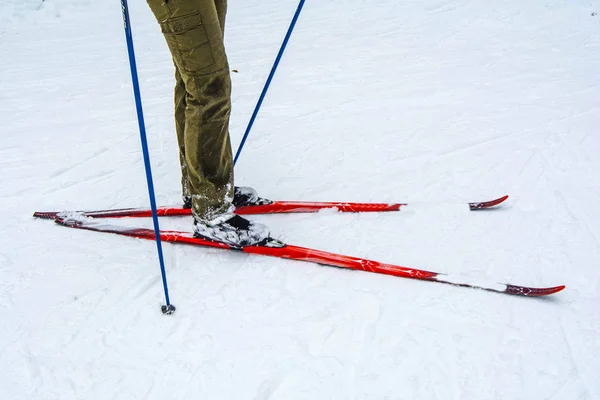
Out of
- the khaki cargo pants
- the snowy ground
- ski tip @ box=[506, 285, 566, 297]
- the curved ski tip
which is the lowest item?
the snowy ground

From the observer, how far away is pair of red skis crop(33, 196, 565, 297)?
1.97 metres

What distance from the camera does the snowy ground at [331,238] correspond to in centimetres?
162

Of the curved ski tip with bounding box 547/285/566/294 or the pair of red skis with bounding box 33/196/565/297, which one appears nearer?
the curved ski tip with bounding box 547/285/566/294

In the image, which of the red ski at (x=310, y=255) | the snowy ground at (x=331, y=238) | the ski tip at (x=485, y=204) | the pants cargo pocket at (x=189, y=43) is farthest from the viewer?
the ski tip at (x=485, y=204)

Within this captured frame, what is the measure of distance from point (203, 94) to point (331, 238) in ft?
3.04

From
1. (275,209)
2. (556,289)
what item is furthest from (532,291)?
(275,209)

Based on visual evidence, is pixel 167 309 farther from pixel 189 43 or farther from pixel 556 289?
pixel 556 289

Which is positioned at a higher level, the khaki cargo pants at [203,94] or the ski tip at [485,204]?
the khaki cargo pants at [203,94]

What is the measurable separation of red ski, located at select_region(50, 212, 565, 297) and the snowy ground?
0.04m

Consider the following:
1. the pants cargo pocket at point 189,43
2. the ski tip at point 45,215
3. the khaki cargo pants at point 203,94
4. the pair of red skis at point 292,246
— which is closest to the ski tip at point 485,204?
the pair of red skis at point 292,246

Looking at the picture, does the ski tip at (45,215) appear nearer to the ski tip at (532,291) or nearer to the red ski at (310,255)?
the red ski at (310,255)

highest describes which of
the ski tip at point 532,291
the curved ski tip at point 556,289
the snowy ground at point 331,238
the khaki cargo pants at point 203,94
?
the khaki cargo pants at point 203,94

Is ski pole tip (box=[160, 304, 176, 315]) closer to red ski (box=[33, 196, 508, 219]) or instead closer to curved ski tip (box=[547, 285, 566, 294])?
red ski (box=[33, 196, 508, 219])

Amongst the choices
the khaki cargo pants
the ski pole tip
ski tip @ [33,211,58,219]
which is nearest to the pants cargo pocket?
the khaki cargo pants
